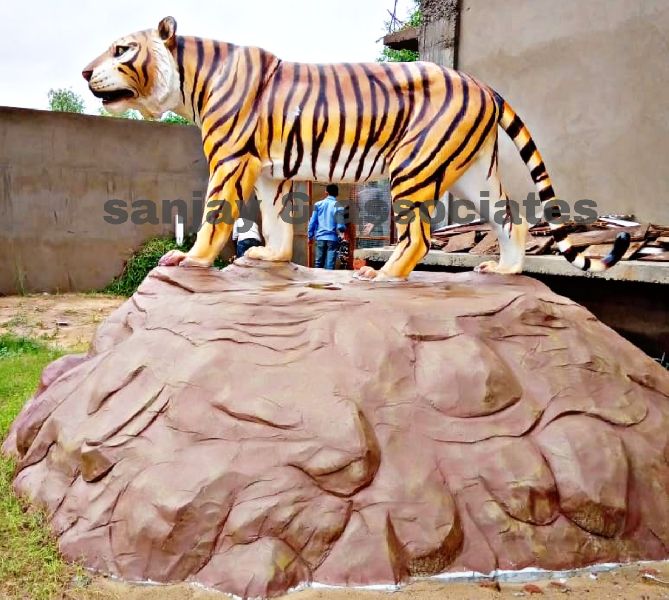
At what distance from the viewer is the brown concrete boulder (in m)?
2.08

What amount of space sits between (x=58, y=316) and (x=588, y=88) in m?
5.97

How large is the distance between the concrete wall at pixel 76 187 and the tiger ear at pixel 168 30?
6230 millimetres

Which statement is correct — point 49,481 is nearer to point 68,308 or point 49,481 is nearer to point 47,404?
point 47,404

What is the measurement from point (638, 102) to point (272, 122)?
3373mm

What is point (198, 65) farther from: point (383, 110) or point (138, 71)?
point (383, 110)

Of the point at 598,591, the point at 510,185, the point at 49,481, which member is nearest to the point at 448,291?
the point at 598,591

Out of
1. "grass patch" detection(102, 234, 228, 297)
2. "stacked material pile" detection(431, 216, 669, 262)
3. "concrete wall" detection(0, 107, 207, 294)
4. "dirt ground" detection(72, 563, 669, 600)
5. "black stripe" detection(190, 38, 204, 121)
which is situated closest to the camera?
"dirt ground" detection(72, 563, 669, 600)

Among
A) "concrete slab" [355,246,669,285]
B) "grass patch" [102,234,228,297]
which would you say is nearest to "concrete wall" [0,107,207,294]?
"grass patch" [102,234,228,297]

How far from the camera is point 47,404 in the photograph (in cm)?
288

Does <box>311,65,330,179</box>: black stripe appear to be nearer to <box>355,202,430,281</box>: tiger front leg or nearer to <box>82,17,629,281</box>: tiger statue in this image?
<box>82,17,629,281</box>: tiger statue

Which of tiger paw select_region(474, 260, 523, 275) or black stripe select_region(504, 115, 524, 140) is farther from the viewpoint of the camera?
tiger paw select_region(474, 260, 523, 275)

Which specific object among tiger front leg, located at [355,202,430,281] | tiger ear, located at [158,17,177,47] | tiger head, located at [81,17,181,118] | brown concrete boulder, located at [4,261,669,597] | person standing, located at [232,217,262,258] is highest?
tiger ear, located at [158,17,177,47]

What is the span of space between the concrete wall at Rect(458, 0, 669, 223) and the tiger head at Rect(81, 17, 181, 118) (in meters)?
3.65

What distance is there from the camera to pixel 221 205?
122 inches
